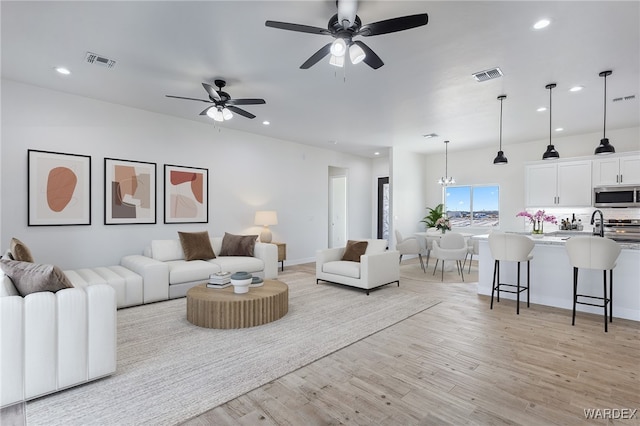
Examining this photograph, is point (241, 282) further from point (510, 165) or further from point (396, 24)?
point (510, 165)

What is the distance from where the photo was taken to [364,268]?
4.88m

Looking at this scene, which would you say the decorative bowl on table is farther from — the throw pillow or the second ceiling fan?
the second ceiling fan

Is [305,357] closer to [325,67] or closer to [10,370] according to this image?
[10,370]

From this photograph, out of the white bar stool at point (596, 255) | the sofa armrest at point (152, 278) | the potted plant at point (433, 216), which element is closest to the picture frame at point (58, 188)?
the sofa armrest at point (152, 278)

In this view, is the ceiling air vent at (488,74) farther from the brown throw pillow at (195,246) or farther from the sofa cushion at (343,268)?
the brown throw pillow at (195,246)

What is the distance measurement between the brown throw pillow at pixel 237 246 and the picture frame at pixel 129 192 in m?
1.26

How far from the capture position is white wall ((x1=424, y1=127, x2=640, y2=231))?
6.38 meters

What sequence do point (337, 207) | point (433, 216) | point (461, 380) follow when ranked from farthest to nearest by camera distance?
point (337, 207)
point (433, 216)
point (461, 380)

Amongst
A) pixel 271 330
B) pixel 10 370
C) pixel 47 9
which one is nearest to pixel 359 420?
pixel 271 330

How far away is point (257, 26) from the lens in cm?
289

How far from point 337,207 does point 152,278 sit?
612 cm

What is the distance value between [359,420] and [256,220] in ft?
16.3

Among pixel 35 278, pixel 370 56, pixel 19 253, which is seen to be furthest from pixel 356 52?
pixel 19 253

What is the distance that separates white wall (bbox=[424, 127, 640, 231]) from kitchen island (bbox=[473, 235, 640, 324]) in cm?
337
